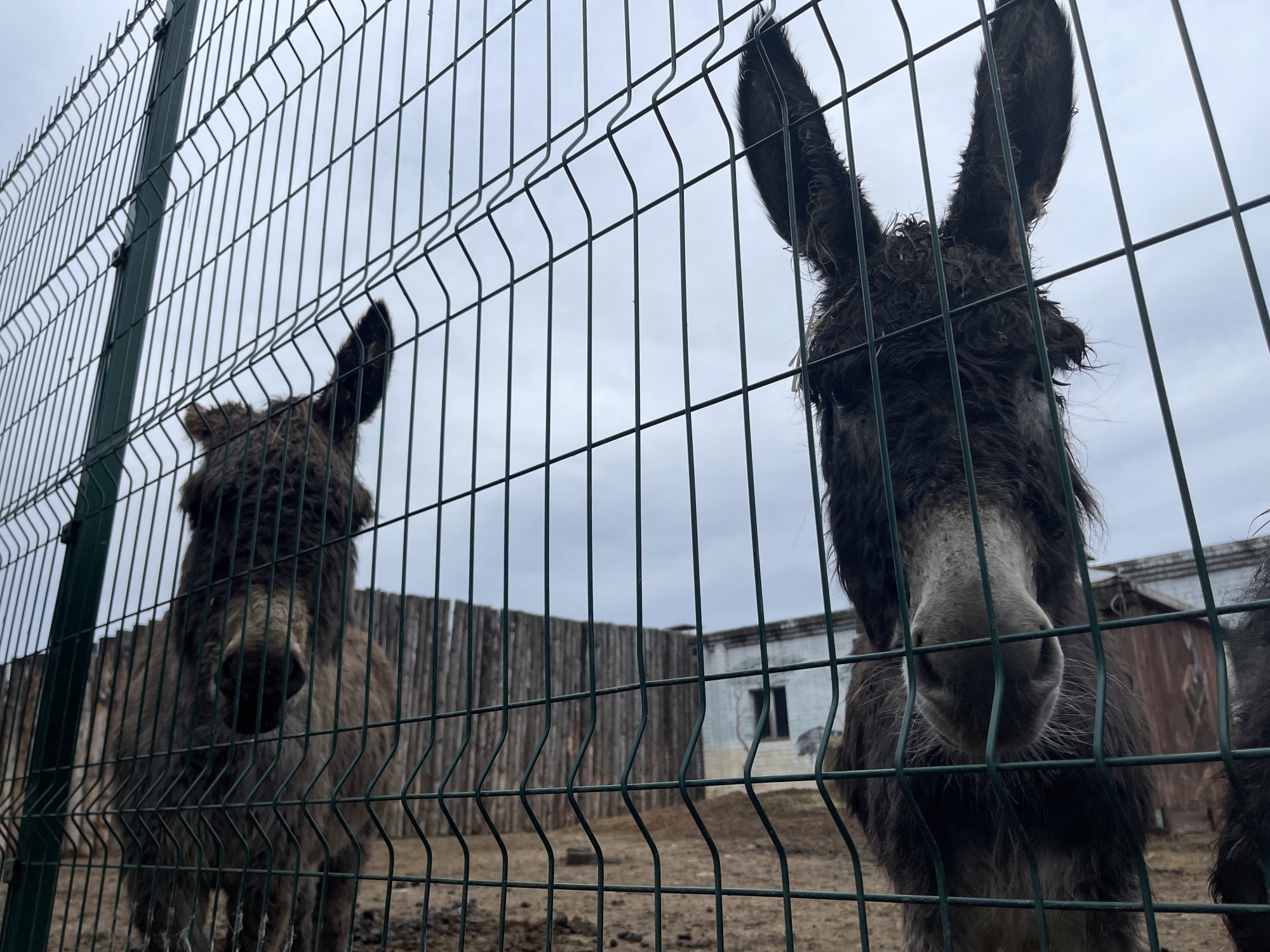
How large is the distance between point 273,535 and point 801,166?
242cm

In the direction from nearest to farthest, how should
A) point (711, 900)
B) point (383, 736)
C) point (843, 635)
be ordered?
point (383, 736) → point (711, 900) → point (843, 635)

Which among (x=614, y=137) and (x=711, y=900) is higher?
(x=614, y=137)

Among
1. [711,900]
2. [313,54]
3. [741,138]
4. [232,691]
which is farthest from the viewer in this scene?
[711,900]

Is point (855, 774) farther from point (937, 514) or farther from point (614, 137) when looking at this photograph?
point (614, 137)

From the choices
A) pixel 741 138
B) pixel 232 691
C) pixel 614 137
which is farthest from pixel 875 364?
pixel 232 691

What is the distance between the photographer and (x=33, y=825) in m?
3.61

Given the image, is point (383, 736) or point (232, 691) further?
point (383, 736)

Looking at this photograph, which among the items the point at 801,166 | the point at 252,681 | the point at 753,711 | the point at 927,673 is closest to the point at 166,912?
the point at 252,681

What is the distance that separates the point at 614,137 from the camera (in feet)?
6.55

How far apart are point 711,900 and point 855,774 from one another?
22.6ft

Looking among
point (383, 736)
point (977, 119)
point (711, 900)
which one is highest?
point (977, 119)

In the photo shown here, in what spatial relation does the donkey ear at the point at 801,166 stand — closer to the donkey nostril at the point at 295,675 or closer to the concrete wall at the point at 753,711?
the donkey nostril at the point at 295,675

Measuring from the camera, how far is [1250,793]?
1.84 meters

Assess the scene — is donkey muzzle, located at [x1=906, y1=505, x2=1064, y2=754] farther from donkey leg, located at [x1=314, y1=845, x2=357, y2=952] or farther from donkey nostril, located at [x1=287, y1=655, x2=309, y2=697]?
donkey leg, located at [x1=314, y1=845, x2=357, y2=952]
